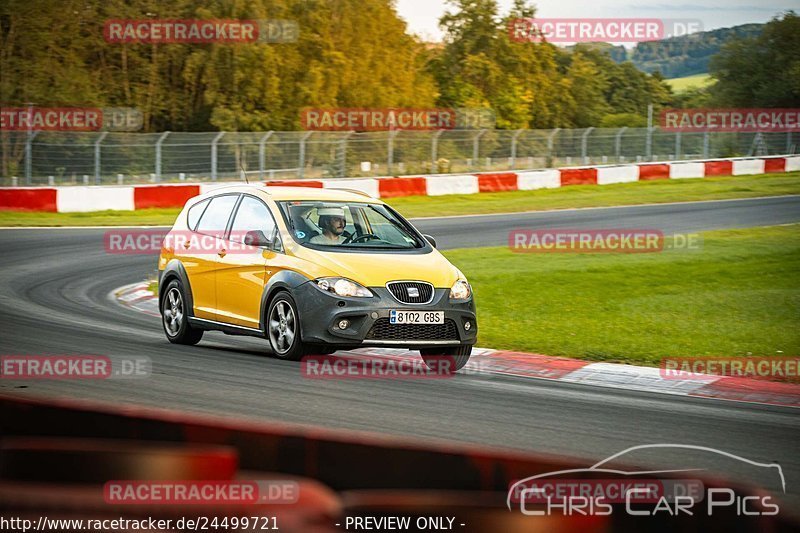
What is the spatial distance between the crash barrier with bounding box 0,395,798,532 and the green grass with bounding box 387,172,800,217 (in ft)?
82.6

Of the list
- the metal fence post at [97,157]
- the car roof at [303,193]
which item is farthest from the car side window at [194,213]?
the metal fence post at [97,157]

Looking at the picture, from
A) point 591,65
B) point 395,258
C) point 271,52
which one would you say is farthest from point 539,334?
point 591,65

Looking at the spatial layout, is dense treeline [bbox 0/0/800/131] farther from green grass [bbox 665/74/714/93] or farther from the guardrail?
green grass [bbox 665/74/714/93]

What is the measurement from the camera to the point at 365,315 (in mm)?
10203

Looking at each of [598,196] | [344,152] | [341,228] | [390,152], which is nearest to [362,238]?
[341,228]

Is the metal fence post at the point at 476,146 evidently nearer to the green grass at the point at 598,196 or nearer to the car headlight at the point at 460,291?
the green grass at the point at 598,196

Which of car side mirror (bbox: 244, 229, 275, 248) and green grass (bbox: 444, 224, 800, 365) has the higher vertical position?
car side mirror (bbox: 244, 229, 275, 248)

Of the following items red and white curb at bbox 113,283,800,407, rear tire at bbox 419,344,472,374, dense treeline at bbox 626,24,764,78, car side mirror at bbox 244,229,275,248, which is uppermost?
dense treeline at bbox 626,24,764,78

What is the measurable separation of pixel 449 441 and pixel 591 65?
297ft

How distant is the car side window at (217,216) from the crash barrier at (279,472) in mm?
7244

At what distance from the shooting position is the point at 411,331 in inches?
406

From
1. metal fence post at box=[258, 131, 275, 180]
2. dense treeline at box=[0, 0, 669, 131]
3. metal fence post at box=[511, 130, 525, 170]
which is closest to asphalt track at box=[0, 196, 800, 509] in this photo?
metal fence post at box=[258, 131, 275, 180]

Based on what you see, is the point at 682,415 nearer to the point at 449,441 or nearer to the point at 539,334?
the point at 449,441

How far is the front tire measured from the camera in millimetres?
10414
